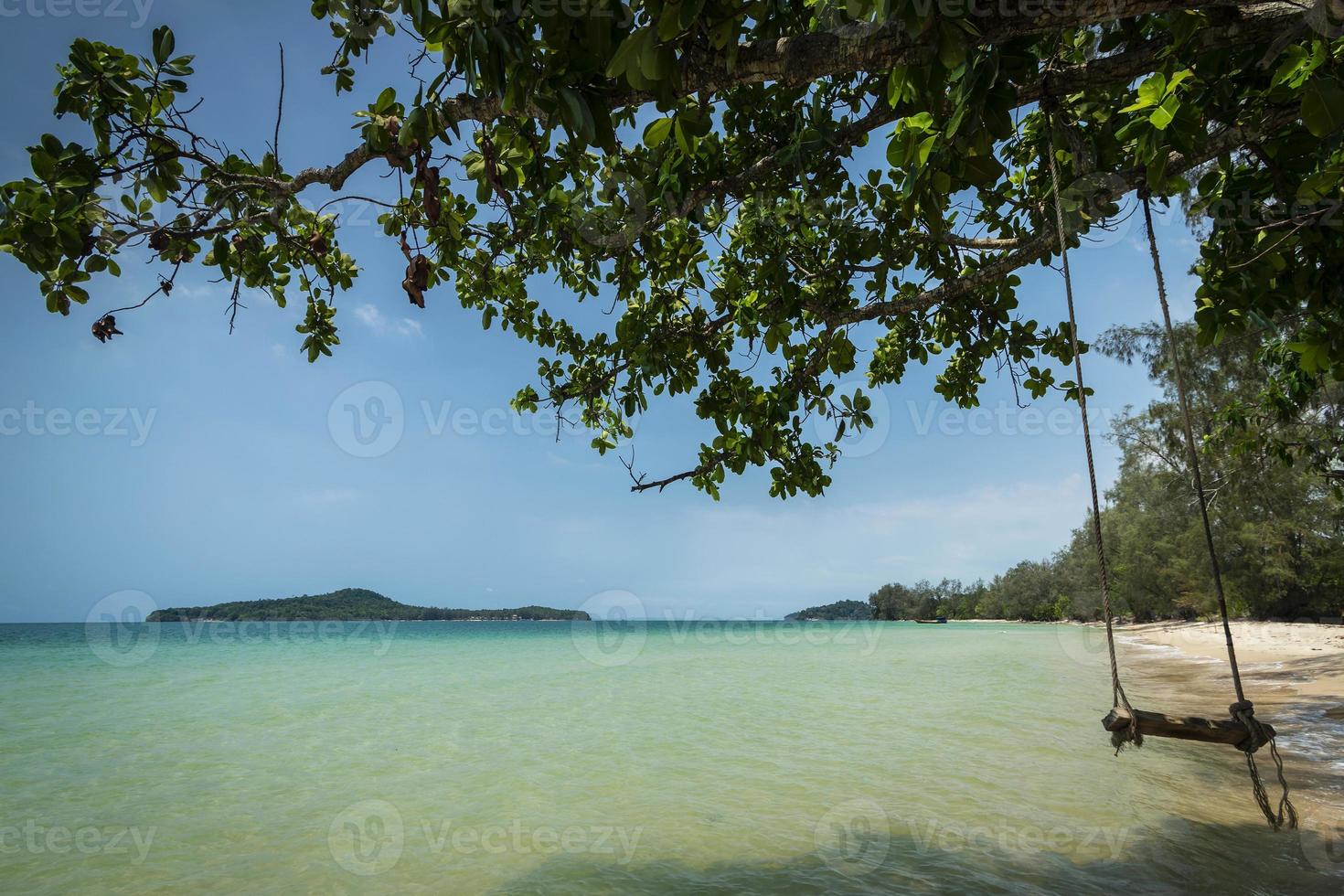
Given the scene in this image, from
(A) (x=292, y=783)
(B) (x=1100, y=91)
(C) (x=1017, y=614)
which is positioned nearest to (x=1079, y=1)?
(B) (x=1100, y=91)

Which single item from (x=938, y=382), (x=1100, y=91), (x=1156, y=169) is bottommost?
(x=1156, y=169)

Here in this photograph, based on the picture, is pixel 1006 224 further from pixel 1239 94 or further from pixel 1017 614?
pixel 1017 614

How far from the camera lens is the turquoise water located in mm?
3746

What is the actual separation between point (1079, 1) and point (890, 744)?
23.0ft

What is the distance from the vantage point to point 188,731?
848 centimetres

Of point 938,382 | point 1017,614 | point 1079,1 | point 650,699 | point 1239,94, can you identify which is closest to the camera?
point 1079,1

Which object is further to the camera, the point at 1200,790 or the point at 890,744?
the point at 890,744

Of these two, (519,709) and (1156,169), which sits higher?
(1156,169)

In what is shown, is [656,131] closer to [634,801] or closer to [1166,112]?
[1166,112]
